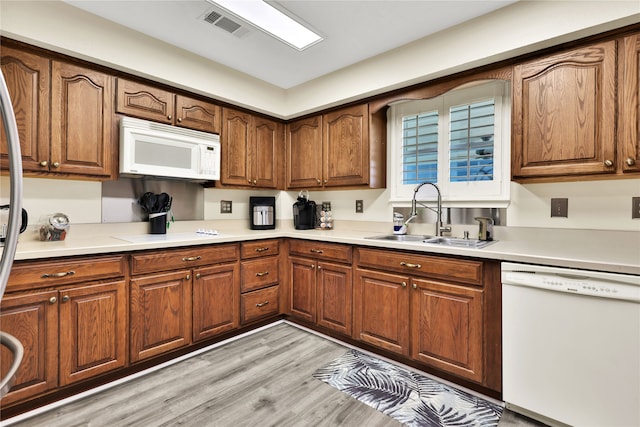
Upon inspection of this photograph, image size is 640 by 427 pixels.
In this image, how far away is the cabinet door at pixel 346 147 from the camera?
2.87 m

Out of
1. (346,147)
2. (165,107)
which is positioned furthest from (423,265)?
(165,107)

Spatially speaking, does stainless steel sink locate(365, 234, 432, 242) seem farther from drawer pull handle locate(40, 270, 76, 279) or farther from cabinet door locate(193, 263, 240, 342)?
drawer pull handle locate(40, 270, 76, 279)

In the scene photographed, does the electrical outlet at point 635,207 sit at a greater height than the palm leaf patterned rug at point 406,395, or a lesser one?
greater

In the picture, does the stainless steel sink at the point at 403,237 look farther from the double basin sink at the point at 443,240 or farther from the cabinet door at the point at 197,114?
the cabinet door at the point at 197,114

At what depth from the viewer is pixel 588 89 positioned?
183cm

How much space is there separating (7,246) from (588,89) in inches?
98.2

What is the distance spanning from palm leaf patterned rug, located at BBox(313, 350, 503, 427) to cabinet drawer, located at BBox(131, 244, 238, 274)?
3.62 feet

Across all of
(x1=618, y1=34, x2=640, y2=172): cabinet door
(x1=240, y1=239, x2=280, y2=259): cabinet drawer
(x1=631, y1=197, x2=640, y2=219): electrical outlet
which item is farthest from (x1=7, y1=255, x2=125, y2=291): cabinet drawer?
(x1=631, y1=197, x2=640, y2=219): electrical outlet

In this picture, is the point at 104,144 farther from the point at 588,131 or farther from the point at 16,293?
the point at 588,131

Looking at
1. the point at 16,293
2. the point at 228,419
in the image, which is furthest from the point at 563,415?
the point at 16,293

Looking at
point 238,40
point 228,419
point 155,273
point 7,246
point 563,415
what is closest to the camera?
point 7,246

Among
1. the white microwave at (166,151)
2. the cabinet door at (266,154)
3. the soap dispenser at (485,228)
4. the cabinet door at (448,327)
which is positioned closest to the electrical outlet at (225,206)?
the cabinet door at (266,154)

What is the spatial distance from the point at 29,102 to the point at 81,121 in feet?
0.88

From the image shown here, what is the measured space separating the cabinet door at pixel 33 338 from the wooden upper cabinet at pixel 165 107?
1335mm
